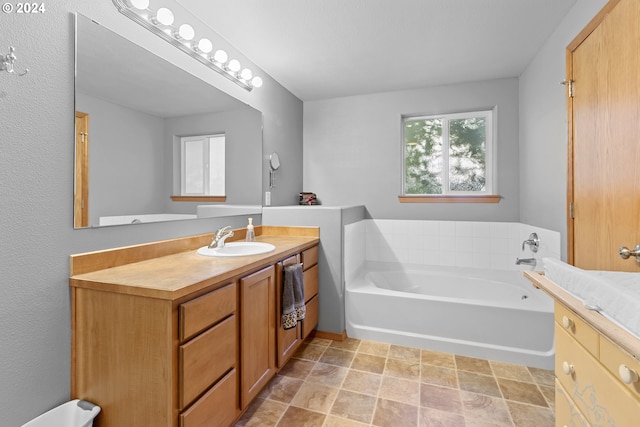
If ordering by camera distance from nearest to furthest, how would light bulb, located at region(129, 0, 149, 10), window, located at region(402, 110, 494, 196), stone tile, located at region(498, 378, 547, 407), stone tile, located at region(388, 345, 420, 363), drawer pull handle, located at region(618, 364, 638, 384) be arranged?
1. drawer pull handle, located at region(618, 364, 638, 384)
2. light bulb, located at region(129, 0, 149, 10)
3. stone tile, located at region(498, 378, 547, 407)
4. stone tile, located at region(388, 345, 420, 363)
5. window, located at region(402, 110, 494, 196)

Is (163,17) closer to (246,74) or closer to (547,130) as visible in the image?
(246,74)

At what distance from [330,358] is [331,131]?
2.33 m

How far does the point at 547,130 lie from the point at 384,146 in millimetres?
1410

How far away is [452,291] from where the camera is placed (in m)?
2.89

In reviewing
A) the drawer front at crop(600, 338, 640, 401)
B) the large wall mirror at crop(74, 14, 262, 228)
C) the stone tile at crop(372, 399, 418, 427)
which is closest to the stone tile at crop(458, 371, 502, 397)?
the stone tile at crop(372, 399, 418, 427)

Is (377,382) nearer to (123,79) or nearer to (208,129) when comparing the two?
(208,129)

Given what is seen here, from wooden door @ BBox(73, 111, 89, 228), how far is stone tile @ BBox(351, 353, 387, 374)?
1.81 m

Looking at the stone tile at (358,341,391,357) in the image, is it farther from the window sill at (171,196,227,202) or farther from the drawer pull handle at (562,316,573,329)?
the window sill at (171,196,227,202)

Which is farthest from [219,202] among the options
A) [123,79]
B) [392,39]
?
[392,39]

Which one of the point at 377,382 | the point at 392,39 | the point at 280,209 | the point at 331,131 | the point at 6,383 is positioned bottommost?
the point at 377,382

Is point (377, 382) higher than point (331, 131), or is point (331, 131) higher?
point (331, 131)

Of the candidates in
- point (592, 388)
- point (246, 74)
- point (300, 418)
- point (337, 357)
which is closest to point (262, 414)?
point (300, 418)

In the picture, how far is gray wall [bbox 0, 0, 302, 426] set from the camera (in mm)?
1059

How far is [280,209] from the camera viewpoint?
2.60 metres
